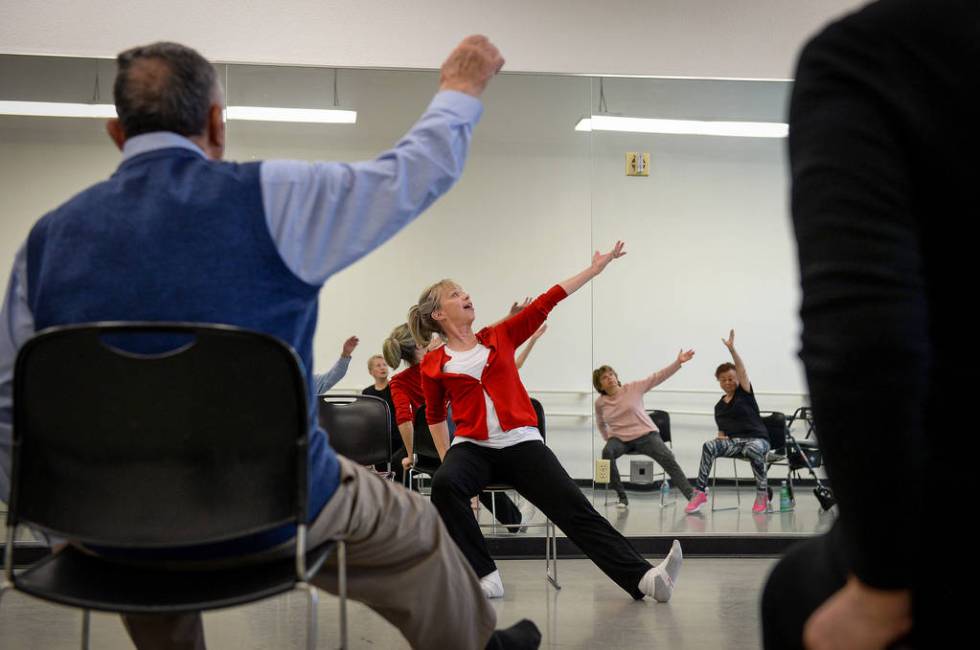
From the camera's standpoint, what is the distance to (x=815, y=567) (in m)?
0.77

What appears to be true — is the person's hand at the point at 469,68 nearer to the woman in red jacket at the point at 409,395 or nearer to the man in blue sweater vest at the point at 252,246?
the man in blue sweater vest at the point at 252,246

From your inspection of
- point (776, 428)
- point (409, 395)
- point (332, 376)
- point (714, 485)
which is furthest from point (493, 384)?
point (776, 428)

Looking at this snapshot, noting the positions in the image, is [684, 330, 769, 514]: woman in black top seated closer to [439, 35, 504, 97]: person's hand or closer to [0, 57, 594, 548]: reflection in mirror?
[0, 57, 594, 548]: reflection in mirror

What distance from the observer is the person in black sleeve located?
63 centimetres

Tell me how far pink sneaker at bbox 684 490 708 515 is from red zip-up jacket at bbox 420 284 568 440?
164cm

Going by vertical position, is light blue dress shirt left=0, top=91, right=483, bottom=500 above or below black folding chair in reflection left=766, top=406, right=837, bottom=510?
above

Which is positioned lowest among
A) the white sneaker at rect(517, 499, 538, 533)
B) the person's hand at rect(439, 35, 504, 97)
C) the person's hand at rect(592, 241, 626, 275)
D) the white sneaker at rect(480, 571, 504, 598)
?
the white sneaker at rect(517, 499, 538, 533)

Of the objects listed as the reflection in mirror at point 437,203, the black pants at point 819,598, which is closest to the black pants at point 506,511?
the reflection in mirror at point 437,203

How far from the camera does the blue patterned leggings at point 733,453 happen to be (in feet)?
17.7

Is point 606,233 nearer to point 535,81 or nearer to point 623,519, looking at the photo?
point 535,81

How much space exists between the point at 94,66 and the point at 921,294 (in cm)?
483

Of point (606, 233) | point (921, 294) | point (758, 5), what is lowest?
point (921, 294)

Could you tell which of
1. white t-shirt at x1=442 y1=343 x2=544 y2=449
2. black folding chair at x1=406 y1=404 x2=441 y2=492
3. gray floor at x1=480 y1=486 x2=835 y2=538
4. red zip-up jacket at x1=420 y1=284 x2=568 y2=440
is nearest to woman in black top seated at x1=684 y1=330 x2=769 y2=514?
gray floor at x1=480 y1=486 x2=835 y2=538

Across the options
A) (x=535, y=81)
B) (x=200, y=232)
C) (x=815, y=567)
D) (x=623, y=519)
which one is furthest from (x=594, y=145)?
(x=815, y=567)
